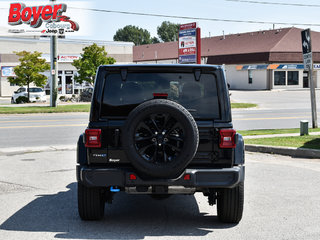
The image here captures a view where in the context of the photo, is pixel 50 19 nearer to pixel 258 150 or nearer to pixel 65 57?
pixel 65 57

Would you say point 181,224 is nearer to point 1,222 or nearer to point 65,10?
point 1,222

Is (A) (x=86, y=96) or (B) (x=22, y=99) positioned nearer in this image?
(B) (x=22, y=99)

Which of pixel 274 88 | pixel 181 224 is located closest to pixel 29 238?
pixel 181 224

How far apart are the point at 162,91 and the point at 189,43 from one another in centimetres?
2846

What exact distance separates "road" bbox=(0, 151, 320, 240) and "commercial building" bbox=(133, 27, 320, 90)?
187ft

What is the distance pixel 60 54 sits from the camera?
2243 inches

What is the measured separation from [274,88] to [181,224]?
62.4 m

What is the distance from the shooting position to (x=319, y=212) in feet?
21.7

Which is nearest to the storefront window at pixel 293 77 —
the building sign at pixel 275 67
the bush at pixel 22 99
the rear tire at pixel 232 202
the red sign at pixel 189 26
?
the building sign at pixel 275 67

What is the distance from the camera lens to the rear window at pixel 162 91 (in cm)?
578

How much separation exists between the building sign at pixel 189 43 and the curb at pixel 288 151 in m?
20.9

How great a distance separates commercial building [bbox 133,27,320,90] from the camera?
65000mm

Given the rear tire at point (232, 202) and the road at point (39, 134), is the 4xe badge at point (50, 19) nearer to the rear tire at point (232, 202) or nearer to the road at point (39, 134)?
the road at point (39, 134)

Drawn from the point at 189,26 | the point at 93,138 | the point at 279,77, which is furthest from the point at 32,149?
the point at 279,77
